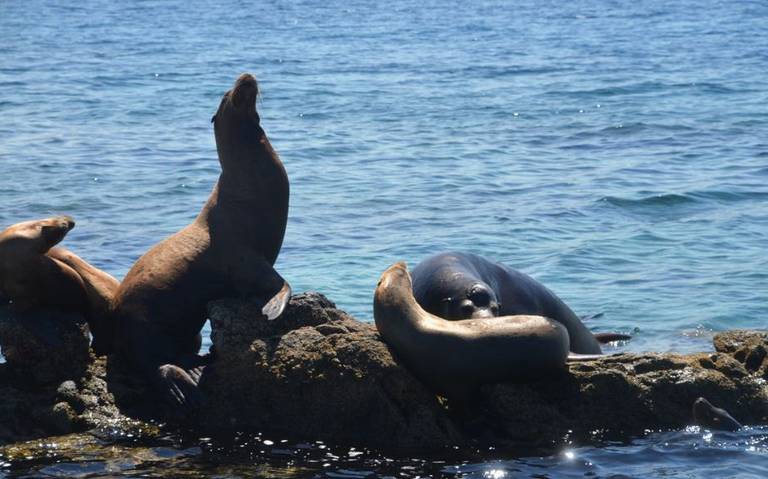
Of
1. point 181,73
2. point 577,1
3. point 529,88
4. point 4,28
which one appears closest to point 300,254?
point 529,88

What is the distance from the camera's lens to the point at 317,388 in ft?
20.2

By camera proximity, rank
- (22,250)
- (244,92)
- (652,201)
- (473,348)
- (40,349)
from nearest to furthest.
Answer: (473,348)
(40,349)
(22,250)
(244,92)
(652,201)

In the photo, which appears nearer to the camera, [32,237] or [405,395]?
[405,395]

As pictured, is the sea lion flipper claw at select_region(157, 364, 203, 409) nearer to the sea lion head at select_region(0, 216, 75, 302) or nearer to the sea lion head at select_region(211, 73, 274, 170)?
the sea lion head at select_region(0, 216, 75, 302)

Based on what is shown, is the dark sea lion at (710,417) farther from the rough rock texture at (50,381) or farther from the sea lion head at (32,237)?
the sea lion head at (32,237)

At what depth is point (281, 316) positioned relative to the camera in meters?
6.57

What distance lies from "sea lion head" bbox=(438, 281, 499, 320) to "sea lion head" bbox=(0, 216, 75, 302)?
2.05 m

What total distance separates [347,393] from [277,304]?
26.5 inches

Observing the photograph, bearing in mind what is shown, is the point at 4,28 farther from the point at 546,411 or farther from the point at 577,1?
the point at 546,411

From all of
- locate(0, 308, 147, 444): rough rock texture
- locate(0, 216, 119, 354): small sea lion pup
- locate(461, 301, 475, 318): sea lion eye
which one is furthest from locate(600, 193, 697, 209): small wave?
locate(0, 308, 147, 444): rough rock texture

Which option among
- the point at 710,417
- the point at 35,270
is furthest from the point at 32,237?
the point at 710,417

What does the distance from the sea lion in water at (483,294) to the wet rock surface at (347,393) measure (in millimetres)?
655

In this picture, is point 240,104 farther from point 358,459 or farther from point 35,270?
point 358,459

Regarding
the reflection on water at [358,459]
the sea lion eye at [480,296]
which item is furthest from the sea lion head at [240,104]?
the reflection on water at [358,459]
